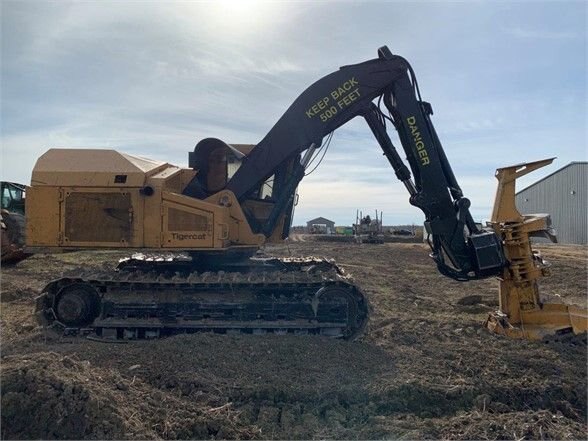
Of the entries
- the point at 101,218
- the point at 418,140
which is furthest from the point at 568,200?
Result: the point at 101,218

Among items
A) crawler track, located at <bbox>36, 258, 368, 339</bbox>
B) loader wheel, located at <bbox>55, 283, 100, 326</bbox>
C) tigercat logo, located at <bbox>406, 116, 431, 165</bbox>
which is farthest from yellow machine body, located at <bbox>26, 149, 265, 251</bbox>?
tigercat logo, located at <bbox>406, 116, 431, 165</bbox>

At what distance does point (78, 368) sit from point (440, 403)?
3944 millimetres

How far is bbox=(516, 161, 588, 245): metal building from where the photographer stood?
43.3 metres

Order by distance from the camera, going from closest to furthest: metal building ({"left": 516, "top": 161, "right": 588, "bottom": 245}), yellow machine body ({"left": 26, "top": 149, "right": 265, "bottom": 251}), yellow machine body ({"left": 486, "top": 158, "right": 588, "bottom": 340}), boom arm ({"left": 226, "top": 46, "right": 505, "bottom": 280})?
yellow machine body ({"left": 486, "top": 158, "right": 588, "bottom": 340}) < yellow machine body ({"left": 26, "top": 149, "right": 265, "bottom": 251}) < boom arm ({"left": 226, "top": 46, "right": 505, "bottom": 280}) < metal building ({"left": 516, "top": 161, "right": 588, "bottom": 245})

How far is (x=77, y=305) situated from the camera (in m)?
8.84

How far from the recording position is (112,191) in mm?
8836

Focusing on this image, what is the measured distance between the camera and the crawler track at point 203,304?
28.6 feet

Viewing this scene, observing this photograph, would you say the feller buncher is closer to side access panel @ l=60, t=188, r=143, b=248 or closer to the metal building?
side access panel @ l=60, t=188, r=143, b=248

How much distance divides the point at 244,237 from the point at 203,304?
136 centimetres

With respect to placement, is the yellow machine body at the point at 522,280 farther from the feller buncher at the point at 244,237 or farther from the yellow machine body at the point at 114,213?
the yellow machine body at the point at 114,213

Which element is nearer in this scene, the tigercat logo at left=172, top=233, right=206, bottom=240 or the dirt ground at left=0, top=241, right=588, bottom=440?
the dirt ground at left=0, top=241, right=588, bottom=440

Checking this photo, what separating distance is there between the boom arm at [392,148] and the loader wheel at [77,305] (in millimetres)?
2924

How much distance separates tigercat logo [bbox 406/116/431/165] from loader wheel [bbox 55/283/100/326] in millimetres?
5824

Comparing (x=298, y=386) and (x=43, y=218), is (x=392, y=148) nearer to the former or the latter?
(x=298, y=386)
